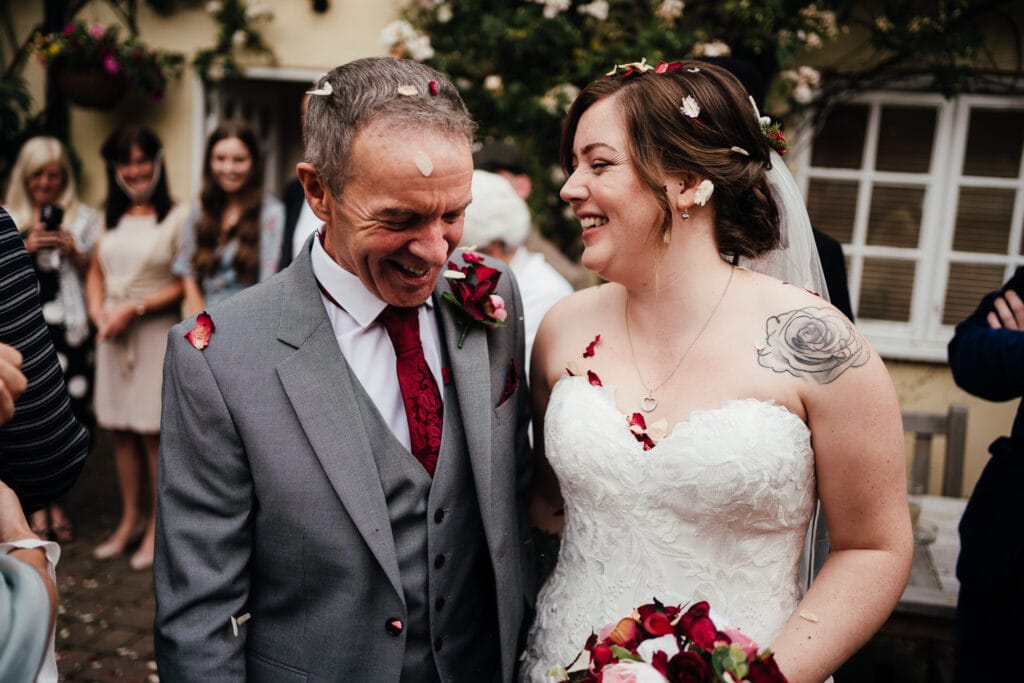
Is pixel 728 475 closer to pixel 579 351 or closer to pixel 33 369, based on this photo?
pixel 579 351

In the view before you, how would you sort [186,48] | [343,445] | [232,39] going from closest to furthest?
[343,445] < [232,39] < [186,48]

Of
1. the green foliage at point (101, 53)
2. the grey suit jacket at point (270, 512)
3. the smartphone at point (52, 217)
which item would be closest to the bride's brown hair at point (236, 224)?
the smartphone at point (52, 217)

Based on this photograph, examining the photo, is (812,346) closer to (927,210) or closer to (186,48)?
(927,210)

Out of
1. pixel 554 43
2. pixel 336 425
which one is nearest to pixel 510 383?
pixel 336 425

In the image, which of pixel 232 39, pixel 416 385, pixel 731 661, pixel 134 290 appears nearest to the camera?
pixel 731 661

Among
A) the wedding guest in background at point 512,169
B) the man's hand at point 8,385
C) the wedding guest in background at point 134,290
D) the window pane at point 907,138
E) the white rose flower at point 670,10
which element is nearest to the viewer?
the man's hand at point 8,385

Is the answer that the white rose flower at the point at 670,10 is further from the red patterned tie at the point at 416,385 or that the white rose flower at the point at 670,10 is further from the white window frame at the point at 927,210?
the red patterned tie at the point at 416,385

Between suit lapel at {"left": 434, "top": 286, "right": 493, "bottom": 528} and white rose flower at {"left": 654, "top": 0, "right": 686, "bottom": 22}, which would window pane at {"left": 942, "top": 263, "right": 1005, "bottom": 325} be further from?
suit lapel at {"left": 434, "top": 286, "right": 493, "bottom": 528}

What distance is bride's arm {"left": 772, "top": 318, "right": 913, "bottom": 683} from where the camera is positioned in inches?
73.7

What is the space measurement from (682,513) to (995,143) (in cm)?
510

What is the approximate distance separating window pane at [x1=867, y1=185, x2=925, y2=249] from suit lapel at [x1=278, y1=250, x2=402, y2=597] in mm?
5232

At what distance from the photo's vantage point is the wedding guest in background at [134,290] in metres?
4.91

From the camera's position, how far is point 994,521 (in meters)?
2.71

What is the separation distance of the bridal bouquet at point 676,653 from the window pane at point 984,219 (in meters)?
5.24
